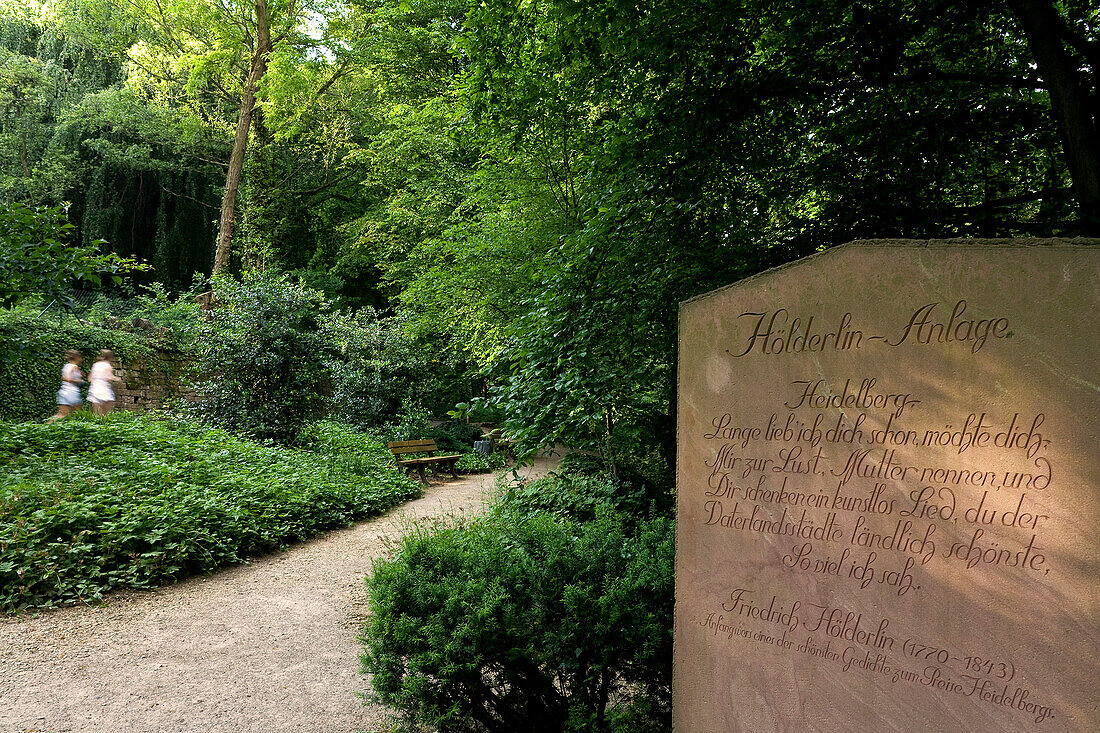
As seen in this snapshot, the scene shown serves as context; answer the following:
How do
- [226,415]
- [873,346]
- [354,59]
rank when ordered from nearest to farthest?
[873,346]
[226,415]
[354,59]

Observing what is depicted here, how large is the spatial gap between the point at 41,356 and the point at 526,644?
12.6 m

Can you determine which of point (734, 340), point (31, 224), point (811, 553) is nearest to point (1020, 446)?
point (811, 553)

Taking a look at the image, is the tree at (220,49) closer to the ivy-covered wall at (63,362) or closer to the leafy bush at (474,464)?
the ivy-covered wall at (63,362)

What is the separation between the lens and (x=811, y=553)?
8.54 ft

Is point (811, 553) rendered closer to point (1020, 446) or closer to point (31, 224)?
point (1020, 446)

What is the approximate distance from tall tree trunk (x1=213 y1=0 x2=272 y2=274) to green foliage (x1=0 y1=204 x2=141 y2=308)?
12250 millimetres

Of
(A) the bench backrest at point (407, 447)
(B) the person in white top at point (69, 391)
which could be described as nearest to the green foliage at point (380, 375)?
(A) the bench backrest at point (407, 447)

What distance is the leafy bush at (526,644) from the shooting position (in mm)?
3162

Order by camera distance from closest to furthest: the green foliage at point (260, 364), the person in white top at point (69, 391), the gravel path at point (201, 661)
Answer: the gravel path at point (201, 661) → the person in white top at point (69, 391) → the green foliage at point (260, 364)

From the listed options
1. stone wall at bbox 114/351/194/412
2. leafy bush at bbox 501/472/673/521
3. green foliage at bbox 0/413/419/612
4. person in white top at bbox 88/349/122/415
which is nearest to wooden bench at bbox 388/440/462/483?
green foliage at bbox 0/413/419/612

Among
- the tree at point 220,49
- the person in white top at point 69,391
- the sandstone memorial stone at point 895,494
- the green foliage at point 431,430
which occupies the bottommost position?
the green foliage at point 431,430

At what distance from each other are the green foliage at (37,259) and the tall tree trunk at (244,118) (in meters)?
12.3

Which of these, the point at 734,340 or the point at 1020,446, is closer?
the point at 1020,446

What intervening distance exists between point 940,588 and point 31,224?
366 inches
